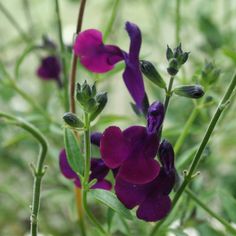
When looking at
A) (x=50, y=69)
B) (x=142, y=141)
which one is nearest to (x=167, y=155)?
(x=142, y=141)

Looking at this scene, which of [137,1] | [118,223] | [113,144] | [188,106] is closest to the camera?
[113,144]

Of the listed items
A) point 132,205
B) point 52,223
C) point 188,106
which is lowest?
point 52,223

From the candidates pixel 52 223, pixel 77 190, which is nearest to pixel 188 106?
pixel 52 223

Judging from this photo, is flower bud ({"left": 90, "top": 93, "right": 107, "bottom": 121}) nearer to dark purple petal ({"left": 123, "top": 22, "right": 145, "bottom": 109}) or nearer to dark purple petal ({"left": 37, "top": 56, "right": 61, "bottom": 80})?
dark purple petal ({"left": 123, "top": 22, "right": 145, "bottom": 109})

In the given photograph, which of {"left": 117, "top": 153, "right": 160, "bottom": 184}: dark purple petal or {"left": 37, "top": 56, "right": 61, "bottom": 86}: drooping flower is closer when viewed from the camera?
{"left": 117, "top": 153, "right": 160, "bottom": 184}: dark purple petal

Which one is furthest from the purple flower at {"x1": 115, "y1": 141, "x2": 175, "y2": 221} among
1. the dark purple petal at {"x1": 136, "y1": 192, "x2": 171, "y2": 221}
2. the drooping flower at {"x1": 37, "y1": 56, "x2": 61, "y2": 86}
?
the drooping flower at {"x1": 37, "y1": 56, "x2": 61, "y2": 86}

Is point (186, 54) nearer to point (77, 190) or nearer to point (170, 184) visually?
point (170, 184)

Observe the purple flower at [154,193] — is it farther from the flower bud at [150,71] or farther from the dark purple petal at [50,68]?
the dark purple petal at [50,68]
